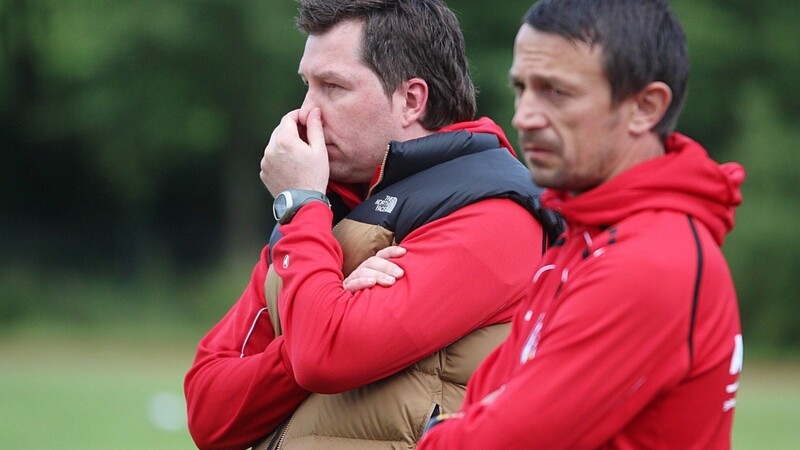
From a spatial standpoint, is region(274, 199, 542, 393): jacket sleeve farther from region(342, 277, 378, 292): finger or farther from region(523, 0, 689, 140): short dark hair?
region(523, 0, 689, 140): short dark hair

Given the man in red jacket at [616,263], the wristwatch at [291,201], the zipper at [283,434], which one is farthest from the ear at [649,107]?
the zipper at [283,434]

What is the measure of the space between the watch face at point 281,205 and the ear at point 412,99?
39 centimetres

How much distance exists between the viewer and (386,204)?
3.04 m

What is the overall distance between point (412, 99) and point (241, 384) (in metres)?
0.83

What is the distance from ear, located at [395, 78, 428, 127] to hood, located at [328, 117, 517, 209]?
82 millimetres

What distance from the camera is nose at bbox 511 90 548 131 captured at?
2133mm

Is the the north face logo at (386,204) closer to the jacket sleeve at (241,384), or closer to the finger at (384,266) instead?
the finger at (384,266)

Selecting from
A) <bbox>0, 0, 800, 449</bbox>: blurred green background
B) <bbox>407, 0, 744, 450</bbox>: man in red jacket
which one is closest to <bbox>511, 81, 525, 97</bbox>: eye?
<bbox>407, 0, 744, 450</bbox>: man in red jacket

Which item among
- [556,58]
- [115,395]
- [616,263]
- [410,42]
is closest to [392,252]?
[410,42]

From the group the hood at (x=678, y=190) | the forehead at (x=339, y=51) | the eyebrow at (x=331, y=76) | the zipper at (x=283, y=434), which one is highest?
the forehead at (x=339, y=51)

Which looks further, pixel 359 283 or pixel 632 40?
pixel 359 283

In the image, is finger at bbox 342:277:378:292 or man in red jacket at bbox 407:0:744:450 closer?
man in red jacket at bbox 407:0:744:450

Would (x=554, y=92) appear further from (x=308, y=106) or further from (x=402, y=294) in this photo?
(x=308, y=106)

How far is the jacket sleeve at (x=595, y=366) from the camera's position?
1920 millimetres
